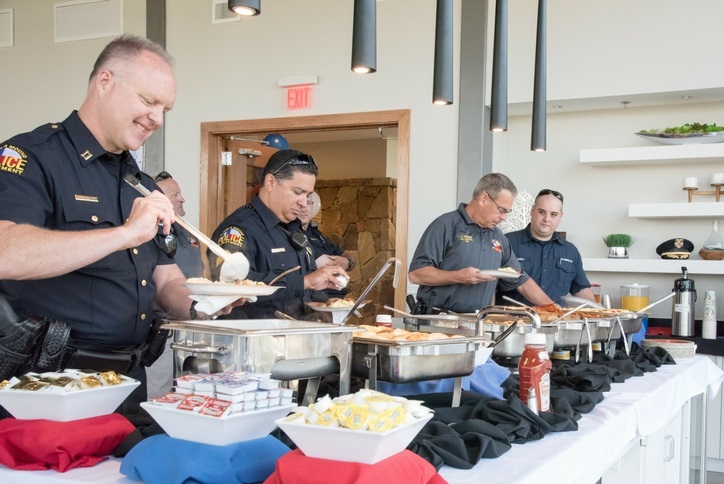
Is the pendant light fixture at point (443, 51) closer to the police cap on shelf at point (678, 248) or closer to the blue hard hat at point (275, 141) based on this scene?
the police cap on shelf at point (678, 248)

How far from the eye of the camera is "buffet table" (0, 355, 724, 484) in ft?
4.25

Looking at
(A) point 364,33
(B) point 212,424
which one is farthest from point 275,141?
(B) point 212,424

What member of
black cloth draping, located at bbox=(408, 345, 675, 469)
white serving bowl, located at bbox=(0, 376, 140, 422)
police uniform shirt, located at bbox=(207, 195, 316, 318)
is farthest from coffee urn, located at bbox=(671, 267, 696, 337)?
white serving bowl, located at bbox=(0, 376, 140, 422)

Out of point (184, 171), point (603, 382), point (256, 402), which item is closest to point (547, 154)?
point (184, 171)

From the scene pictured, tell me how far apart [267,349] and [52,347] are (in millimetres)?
488

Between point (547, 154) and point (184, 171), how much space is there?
258cm

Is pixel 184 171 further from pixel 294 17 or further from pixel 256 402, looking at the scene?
pixel 256 402

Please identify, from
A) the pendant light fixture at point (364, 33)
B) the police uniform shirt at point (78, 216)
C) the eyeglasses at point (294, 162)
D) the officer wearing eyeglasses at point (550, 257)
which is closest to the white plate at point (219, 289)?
the police uniform shirt at point (78, 216)

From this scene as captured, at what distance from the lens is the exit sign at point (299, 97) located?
5.46 metres

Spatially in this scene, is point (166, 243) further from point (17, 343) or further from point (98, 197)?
point (17, 343)

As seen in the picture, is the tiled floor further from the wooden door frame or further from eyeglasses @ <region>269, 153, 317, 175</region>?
eyeglasses @ <region>269, 153, 317, 175</region>

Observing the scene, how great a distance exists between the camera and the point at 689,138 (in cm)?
471

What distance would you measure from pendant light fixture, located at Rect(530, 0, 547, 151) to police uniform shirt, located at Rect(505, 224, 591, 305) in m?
1.37

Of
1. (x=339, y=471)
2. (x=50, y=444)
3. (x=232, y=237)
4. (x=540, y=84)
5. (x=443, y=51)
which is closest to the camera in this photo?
(x=339, y=471)
